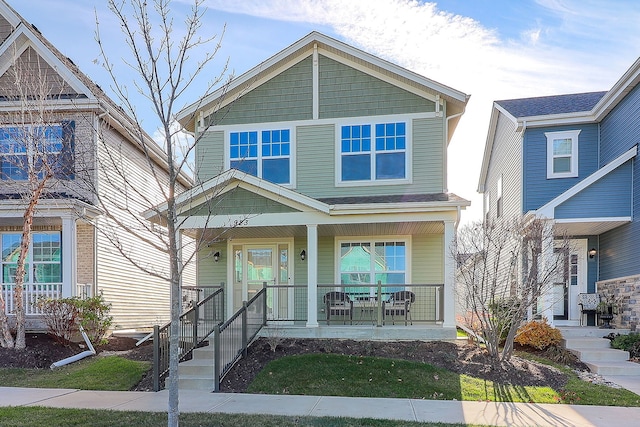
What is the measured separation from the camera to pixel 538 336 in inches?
379

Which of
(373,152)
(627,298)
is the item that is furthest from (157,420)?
(627,298)


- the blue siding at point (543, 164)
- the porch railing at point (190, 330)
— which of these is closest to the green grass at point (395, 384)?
the porch railing at point (190, 330)

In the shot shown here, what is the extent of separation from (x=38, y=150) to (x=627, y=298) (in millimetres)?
15188

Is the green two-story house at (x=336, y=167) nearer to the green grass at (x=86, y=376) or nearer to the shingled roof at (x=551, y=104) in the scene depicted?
the green grass at (x=86, y=376)

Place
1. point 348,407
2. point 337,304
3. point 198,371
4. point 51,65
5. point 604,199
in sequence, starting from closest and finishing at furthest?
point 348,407 → point 198,371 → point 337,304 → point 604,199 → point 51,65

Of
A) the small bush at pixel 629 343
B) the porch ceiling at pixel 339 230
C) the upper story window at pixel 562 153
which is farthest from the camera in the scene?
the upper story window at pixel 562 153

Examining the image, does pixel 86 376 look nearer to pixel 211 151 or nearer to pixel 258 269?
pixel 258 269

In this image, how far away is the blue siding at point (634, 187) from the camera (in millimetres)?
10609

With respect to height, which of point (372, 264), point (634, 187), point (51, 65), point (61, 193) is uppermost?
point (51, 65)

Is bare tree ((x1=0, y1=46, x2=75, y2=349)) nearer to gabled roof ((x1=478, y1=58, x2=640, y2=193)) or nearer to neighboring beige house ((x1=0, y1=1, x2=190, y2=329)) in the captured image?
neighboring beige house ((x1=0, y1=1, x2=190, y2=329))

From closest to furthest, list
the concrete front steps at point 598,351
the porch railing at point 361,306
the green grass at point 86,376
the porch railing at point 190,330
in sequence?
1. the porch railing at point 190,330
2. the green grass at point 86,376
3. the concrete front steps at point 598,351
4. the porch railing at point 361,306

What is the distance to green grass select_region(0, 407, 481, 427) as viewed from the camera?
5.39 metres

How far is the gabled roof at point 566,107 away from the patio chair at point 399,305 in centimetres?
676

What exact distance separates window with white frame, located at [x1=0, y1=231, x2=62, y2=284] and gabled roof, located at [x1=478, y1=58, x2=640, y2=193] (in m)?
14.3
